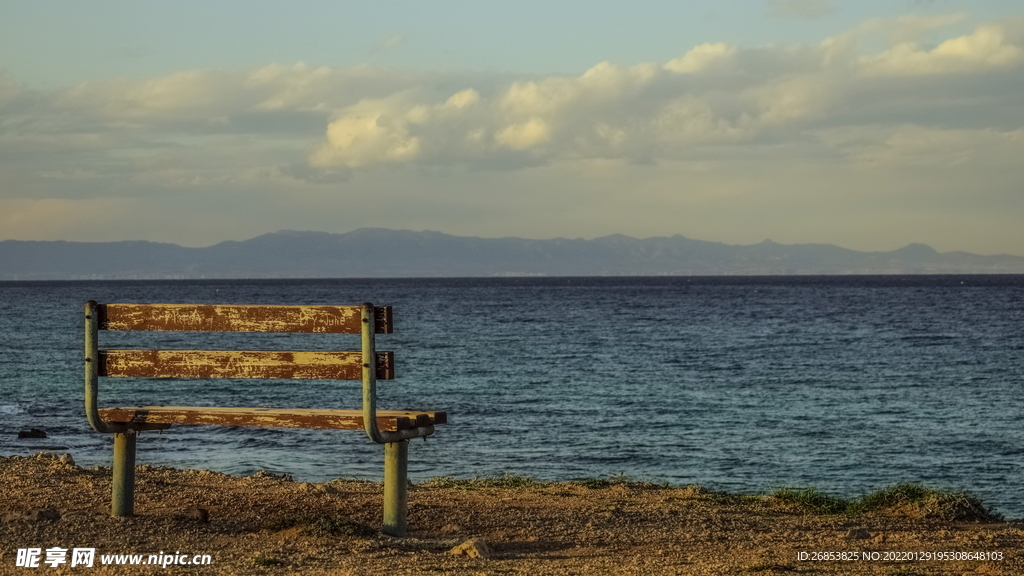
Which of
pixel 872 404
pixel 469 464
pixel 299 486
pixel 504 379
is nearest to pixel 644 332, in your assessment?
pixel 504 379

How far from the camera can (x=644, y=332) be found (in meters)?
57.4

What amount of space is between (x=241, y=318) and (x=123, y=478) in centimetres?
198

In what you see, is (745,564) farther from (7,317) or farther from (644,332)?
(7,317)

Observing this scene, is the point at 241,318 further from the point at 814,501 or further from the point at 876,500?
the point at 876,500

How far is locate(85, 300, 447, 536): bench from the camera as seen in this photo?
7.02 metres

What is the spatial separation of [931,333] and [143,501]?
5105cm

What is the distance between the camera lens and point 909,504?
1086cm

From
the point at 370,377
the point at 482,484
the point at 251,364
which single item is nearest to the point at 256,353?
the point at 251,364

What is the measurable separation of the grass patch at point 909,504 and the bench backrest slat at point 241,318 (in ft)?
20.1

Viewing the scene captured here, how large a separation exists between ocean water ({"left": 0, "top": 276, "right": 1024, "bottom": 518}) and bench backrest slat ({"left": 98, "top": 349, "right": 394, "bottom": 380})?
678cm

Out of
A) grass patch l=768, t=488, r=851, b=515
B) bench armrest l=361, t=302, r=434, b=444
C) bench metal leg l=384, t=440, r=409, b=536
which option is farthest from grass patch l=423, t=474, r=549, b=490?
bench armrest l=361, t=302, r=434, b=444

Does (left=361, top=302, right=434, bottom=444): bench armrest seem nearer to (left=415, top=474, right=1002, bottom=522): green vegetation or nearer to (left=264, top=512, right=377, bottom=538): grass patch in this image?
(left=264, top=512, right=377, bottom=538): grass patch

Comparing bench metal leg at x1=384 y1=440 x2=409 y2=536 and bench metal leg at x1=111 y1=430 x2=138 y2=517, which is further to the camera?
bench metal leg at x1=111 y1=430 x2=138 y2=517

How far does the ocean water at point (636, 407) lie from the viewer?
1652cm
